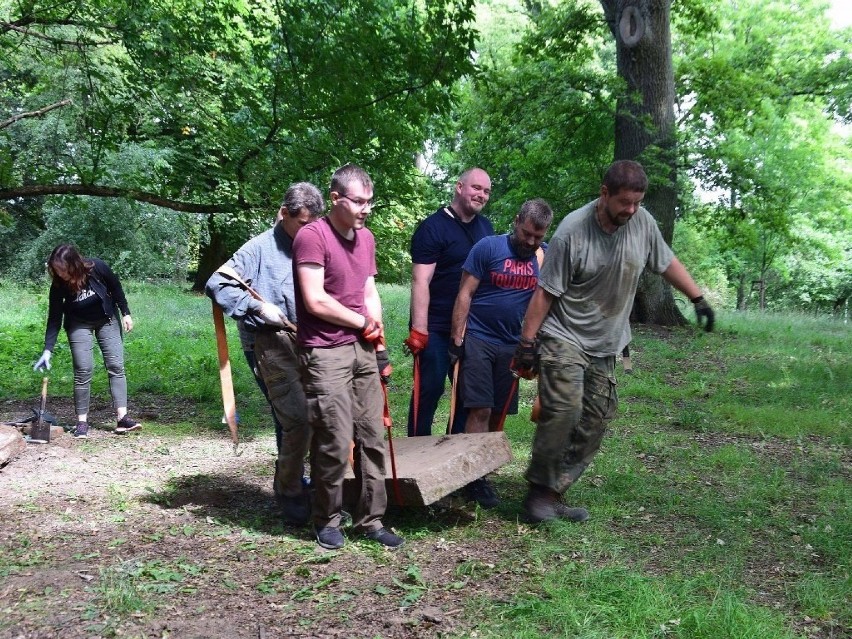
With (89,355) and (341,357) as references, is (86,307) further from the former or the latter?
(341,357)

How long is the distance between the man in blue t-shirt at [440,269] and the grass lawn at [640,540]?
94cm

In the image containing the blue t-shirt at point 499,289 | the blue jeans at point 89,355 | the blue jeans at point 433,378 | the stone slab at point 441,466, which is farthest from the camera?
the blue jeans at point 89,355

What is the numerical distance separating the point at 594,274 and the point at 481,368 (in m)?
0.99

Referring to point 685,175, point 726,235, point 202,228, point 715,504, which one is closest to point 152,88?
point 715,504

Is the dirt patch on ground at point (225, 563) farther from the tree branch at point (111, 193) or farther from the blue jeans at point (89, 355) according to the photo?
the tree branch at point (111, 193)

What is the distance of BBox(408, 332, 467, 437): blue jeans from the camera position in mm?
5293

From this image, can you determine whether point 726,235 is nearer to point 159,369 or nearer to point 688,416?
point 688,416

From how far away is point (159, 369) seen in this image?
10961 mm

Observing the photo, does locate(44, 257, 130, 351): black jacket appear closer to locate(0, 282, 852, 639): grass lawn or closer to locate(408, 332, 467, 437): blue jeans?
locate(0, 282, 852, 639): grass lawn

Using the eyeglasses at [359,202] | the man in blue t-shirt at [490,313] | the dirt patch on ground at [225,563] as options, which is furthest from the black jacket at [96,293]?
the eyeglasses at [359,202]

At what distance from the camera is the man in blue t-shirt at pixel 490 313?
16.7 feet

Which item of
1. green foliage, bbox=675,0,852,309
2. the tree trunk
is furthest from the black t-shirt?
green foliage, bbox=675,0,852,309

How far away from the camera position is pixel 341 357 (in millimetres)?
4309

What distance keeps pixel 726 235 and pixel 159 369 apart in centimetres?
1128
